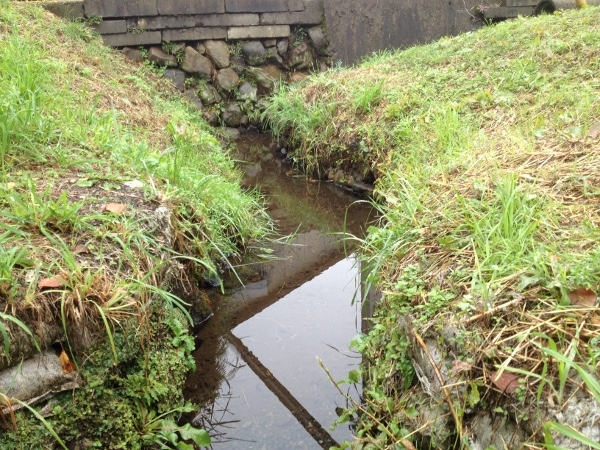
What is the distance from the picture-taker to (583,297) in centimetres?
184

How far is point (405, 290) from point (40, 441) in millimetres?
1554

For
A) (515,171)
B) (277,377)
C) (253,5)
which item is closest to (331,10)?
(253,5)

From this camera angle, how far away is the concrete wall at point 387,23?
8641 millimetres

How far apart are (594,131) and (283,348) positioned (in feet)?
7.34

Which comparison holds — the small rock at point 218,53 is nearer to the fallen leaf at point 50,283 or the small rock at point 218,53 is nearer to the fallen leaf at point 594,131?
the fallen leaf at point 594,131

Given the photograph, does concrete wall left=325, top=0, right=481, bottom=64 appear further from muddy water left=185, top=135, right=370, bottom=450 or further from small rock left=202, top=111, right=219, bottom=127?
muddy water left=185, top=135, right=370, bottom=450

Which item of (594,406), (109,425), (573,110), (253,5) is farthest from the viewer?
(253,5)

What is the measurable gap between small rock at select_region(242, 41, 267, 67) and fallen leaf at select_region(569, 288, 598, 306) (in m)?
7.21

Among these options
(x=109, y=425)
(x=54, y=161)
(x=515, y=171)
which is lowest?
(x=109, y=425)

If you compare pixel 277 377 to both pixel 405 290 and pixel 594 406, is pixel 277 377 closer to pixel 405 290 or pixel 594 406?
pixel 405 290

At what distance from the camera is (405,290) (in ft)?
7.78

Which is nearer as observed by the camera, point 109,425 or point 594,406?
point 594,406

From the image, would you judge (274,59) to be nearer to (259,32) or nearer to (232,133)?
(259,32)

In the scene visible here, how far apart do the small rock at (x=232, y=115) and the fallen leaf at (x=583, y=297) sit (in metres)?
6.75
